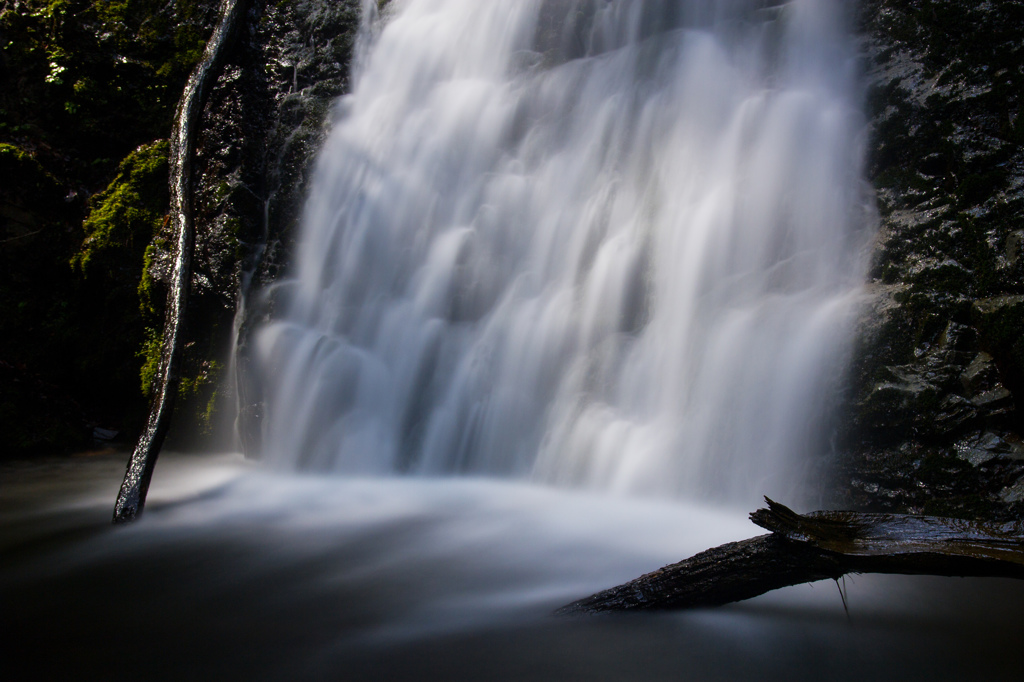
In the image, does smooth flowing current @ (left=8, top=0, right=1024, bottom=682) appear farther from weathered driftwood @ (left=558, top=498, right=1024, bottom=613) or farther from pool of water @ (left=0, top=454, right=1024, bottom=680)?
weathered driftwood @ (left=558, top=498, right=1024, bottom=613)

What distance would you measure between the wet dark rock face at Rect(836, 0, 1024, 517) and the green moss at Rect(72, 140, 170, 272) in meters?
6.71

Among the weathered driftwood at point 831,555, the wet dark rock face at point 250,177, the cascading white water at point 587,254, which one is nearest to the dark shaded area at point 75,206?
the wet dark rock face at point 250,177

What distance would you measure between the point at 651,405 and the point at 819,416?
3.92ft

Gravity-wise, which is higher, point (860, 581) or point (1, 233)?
point (1, 233)

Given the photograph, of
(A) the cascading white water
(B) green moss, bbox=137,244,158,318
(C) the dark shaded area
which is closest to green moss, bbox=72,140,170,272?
(C) the dark shaded area

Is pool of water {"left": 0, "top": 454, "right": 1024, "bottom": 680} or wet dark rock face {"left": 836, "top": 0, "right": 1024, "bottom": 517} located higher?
wet dark rock face {"left": 836, "top": 0, "right": 1024, "bottom": 517}

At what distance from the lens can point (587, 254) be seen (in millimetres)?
5801

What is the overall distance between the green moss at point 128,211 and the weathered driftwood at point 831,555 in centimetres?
643

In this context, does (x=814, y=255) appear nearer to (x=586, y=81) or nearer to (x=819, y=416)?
(x=819, y=416)

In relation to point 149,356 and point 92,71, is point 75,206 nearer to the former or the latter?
point 92,71

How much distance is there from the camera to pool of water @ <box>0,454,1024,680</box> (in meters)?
2.35

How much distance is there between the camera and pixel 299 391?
595 centimetres

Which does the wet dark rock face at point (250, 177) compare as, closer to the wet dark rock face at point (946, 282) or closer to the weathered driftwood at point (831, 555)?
the weathered driftwood at point (831, 555)

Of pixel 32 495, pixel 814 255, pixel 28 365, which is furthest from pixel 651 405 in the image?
pixel 28 365
